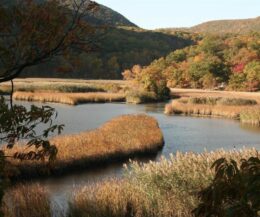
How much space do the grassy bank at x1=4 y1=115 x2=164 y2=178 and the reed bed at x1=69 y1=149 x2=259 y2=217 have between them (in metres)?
6.26

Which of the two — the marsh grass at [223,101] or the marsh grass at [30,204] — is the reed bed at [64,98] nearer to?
the marsh grass at [223,101]

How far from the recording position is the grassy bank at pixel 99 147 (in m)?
20.0

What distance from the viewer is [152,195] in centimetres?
1193

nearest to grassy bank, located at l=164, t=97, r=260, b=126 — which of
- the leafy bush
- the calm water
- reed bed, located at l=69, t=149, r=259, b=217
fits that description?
the calm water

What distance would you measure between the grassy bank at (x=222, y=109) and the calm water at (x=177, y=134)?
5.45 feet

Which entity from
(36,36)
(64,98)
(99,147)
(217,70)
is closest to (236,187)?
(36,36)

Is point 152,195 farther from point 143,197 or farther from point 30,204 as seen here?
point 30,204

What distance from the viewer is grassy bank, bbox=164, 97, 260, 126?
1859 inches

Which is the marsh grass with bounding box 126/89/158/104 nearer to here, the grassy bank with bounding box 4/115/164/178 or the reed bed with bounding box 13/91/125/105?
the reed bed with bounding box 13/91/125/105

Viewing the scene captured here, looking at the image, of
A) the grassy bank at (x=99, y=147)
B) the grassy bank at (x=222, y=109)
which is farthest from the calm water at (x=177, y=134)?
the grassy bank at (x=222, y=109)

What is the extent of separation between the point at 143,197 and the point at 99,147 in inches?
484

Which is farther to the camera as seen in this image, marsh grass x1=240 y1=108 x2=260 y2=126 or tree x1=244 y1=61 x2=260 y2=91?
tree x1=244 y1=61 x2=260 y2=91

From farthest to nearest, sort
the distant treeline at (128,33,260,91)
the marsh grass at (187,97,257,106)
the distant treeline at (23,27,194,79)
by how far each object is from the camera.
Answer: the distant treeline at (23,27,194,79), the distant treeline at (128,33,260,91), the marsh grass at (187,97,257,106)

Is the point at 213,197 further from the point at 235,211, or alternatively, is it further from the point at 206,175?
the point at 206,175
